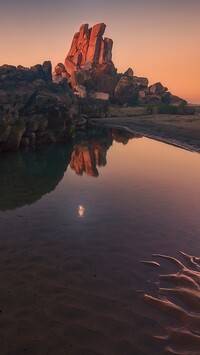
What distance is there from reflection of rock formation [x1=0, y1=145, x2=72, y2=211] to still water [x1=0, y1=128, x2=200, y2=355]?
9cm

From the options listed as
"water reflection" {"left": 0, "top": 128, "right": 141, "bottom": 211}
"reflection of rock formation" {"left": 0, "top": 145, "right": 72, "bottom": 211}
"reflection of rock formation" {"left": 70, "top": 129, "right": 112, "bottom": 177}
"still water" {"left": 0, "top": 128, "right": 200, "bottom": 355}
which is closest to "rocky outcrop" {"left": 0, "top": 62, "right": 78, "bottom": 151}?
"water reflection" {"left": 0, "top": 128, "right": 141, "bottom": 211}

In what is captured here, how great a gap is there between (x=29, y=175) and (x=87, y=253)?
1272 centimetres

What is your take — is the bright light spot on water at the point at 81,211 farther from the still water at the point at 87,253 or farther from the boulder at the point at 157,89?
the boulder at the point at 157,89

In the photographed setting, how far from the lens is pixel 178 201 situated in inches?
631

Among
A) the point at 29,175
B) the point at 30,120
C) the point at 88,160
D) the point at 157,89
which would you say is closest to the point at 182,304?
the point at 29,175

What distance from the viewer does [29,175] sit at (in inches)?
854

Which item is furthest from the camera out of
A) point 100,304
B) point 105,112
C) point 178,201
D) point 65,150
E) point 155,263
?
point 105,112

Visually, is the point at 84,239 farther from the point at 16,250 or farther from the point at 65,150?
the point at 65,150

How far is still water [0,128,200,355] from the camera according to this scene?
642 cm

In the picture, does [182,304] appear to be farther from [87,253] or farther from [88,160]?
[88,160]

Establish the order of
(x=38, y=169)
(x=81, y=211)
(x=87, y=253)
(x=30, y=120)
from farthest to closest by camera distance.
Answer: (x=30, y=120)
(x=38, y=169)
(x=81, y=211)
(x=87, y=253)

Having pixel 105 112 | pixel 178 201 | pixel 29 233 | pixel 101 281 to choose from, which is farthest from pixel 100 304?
pixel 105 112

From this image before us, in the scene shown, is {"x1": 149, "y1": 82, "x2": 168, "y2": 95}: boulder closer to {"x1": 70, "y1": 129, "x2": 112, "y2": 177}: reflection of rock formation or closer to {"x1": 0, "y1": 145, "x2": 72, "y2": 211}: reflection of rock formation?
{"x1": 70, "y1": 129, "x2": 112, "y2": 177}: reflection of rock formation

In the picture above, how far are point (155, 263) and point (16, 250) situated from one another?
4.27 m
